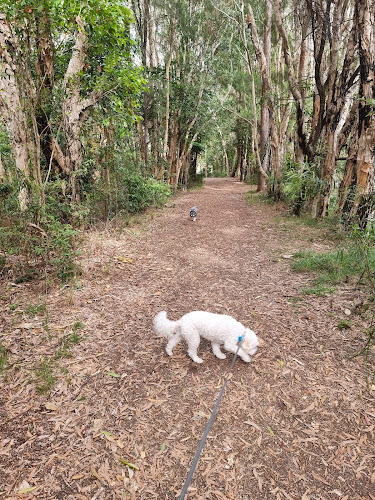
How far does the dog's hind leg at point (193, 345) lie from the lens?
9.74ft

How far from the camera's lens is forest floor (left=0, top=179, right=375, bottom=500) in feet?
6.66

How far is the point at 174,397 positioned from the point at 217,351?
Answer: 726 mm

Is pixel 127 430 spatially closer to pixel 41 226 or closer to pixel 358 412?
pixel 358 412

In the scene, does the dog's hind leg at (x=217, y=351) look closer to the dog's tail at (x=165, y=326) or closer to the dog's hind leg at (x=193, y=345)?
the dog's hind leg at (x=193, y=345)

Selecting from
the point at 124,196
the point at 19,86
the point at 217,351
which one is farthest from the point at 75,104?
the point at 217,351

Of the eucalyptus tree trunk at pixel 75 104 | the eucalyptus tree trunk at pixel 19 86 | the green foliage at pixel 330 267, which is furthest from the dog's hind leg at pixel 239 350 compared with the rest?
the eucalyptus tree trunk at pixel 75 104

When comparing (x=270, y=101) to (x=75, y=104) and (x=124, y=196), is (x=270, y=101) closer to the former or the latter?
(x=124, y=196)

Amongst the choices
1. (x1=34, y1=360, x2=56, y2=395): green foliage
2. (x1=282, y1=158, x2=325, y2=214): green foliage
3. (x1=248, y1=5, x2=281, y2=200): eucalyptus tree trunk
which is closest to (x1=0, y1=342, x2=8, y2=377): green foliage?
(x1=34, y1=360, x2=56, y2=395): green foliage

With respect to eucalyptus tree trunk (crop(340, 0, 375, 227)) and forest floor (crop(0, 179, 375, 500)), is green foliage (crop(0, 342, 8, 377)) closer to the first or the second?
forest floor (crop(0, 179, 375, 500))

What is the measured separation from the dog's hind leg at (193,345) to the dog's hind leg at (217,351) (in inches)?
7.8

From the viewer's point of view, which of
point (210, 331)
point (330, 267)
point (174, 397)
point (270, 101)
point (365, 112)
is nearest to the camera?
point (174, 397)

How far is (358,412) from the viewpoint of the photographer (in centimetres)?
250

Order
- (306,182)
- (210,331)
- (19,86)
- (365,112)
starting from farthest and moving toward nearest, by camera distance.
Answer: (306,182), (365,112), (19,86), (210,331)

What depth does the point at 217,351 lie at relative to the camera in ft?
10.3
